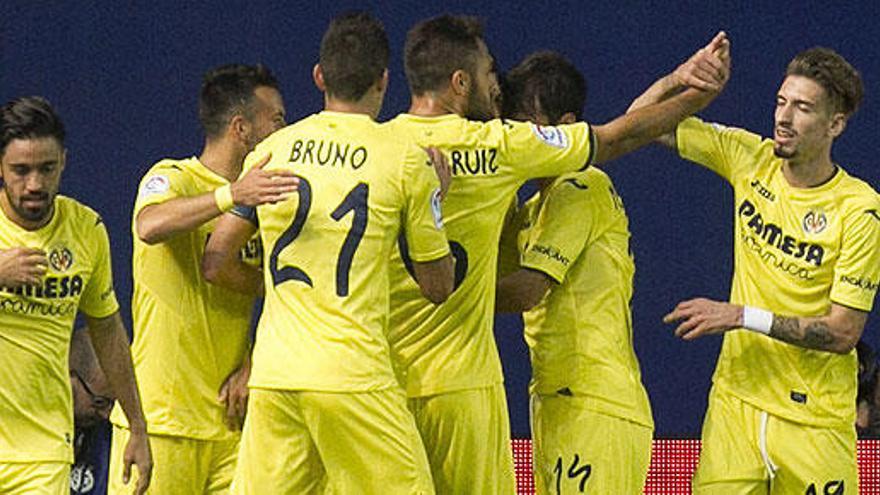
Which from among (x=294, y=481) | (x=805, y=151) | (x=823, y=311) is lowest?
(x=294, y=481)

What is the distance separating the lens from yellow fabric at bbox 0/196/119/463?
6840mm

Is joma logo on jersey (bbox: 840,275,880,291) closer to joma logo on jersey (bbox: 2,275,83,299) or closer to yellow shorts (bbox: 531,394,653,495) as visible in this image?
yellow shorts (bbox: 531,394,653,495)

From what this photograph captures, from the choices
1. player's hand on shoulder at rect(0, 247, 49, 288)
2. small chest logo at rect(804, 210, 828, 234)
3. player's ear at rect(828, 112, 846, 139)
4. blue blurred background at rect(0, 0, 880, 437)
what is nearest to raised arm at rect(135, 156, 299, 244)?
player's hand on shoulder at rect(0, 247, 49, 288)

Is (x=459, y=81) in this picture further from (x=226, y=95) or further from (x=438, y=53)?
(x=226, y=95)

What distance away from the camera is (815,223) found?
286 inches

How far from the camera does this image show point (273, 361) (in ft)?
20.9

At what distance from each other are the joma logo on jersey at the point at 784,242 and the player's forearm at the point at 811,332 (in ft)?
0.76

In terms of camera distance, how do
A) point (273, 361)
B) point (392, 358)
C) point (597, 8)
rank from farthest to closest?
1. point (597, 8)
2. point (392, 358)
3. point (273, 361)

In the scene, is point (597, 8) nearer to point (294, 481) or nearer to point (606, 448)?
point (606, 448)

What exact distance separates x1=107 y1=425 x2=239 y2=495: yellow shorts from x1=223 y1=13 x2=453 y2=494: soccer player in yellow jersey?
30.5 inches

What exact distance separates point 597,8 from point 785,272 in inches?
126

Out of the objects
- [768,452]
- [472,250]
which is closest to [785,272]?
[768,452]

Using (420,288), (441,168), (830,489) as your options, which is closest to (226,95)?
(441,168)

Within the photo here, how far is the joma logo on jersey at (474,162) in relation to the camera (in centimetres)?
682
